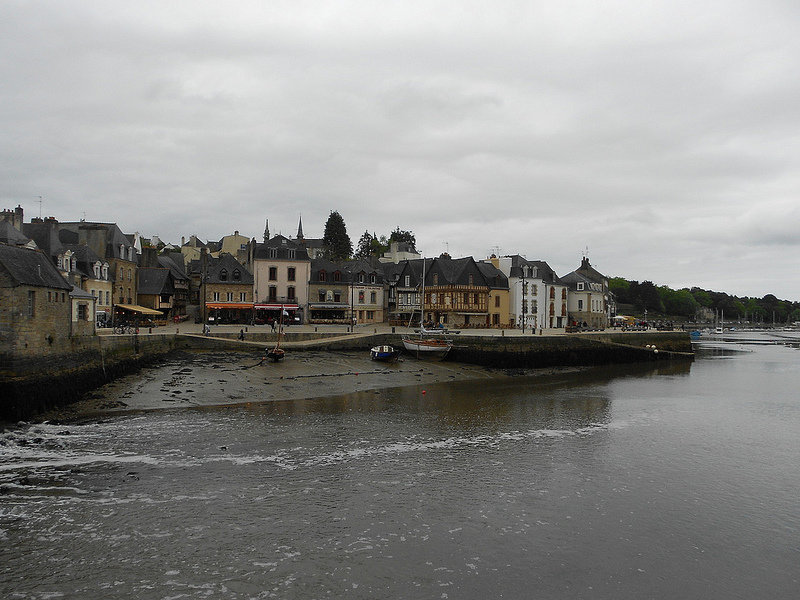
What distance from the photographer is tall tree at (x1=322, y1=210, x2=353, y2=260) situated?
340 feet

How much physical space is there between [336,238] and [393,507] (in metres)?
92.3

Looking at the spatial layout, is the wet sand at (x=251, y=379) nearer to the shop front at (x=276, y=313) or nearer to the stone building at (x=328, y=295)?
the shop front at (x=276, y=313)

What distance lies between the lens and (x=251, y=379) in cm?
3397

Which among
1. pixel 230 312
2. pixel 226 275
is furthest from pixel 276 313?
pixel 226 275

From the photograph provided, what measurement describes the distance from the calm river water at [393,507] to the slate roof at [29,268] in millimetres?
6532

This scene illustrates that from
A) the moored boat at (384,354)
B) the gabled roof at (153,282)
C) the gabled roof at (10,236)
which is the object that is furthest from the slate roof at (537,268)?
the gabled roof at (10,236)

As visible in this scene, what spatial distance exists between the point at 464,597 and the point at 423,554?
187cm

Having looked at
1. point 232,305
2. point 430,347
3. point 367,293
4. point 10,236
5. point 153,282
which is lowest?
point 430,347

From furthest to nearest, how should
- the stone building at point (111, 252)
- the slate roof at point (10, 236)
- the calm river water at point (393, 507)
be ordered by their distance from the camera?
the stone building at point (111, 252) < the slate roof at point (10, 236) < the calm river water at point (393, 507)

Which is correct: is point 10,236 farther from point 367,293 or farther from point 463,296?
point 463,296

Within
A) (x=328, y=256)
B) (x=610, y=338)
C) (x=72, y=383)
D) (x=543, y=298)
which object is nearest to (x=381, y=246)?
(x=328, y=256)

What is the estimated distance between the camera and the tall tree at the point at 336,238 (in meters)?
104

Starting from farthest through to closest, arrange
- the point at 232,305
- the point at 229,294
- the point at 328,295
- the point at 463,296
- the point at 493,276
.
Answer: the point at 493,276
the point at 328,295
the point at 463,296
the point at 229,294
the point at 232,305

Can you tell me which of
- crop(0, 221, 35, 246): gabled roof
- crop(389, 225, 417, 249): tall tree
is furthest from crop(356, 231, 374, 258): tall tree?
crop(0, 221, 35, 246): gabled roof
